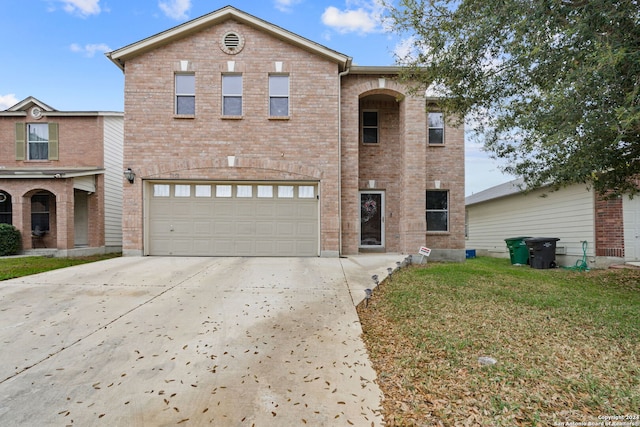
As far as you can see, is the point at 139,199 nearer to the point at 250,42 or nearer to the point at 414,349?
the point at 250,42

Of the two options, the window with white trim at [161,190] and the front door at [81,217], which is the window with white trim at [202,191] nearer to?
the window with white trim at [161,190]

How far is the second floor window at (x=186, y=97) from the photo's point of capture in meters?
10.8

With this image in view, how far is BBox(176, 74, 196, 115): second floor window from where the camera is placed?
10.8 meters

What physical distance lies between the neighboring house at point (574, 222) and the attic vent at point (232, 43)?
923cm

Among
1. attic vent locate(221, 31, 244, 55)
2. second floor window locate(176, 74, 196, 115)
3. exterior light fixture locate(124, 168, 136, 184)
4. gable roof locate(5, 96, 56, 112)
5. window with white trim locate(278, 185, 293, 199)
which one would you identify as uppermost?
attic vent locate(221, 31, 244, 55)

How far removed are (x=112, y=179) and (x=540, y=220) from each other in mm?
18634

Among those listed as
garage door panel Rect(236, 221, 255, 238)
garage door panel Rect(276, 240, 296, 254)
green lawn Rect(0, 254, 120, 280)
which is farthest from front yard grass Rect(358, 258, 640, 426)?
green lawn Rect(0, 254, 120, 280)

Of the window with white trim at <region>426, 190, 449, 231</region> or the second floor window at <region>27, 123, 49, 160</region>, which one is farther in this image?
the second floor window at <region>27, 123, 49, 160</region>

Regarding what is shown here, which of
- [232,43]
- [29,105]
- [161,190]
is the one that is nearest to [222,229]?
[161,190]

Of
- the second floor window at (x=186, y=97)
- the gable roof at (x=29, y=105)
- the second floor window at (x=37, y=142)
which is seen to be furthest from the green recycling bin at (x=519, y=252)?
the gable roof at (x=29, y=105)

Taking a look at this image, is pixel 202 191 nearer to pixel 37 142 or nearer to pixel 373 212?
pixel 373 212

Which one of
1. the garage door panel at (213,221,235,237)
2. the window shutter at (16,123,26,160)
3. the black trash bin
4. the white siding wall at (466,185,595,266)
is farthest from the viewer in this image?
the window shutter at (16,123,26,160)

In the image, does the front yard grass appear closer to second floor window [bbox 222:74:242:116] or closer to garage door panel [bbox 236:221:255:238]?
garage door panel [bbox 236:221:255:238]

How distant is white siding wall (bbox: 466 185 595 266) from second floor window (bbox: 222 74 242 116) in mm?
10823
